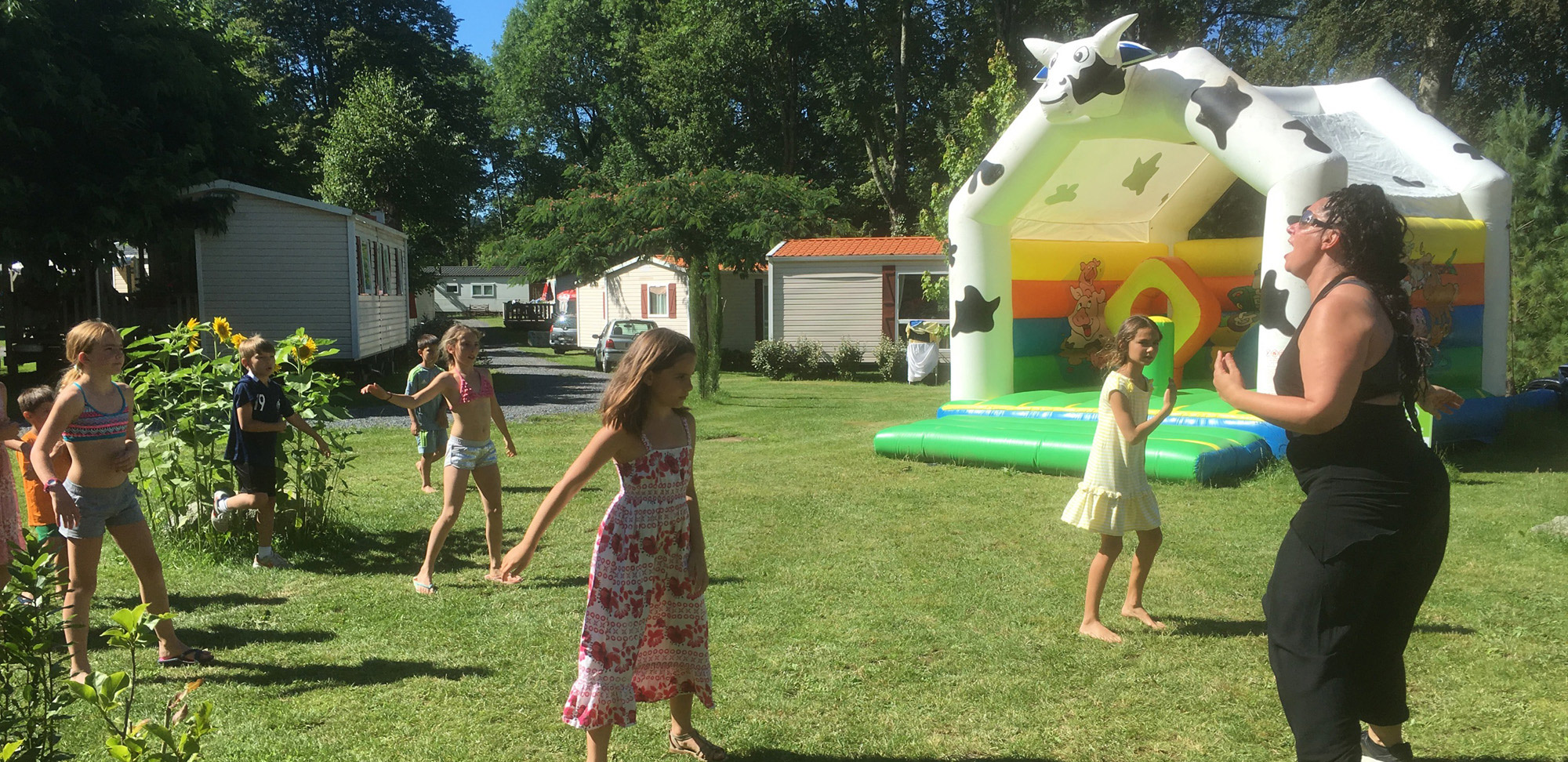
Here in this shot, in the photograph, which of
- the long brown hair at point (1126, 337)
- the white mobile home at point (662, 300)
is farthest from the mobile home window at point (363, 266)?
the long brown hair at point (1126, 337)

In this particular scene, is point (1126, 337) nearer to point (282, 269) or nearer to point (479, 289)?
point (282, 269)

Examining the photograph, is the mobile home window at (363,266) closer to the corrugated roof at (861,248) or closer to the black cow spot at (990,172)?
the corrugated roof at (861,248)

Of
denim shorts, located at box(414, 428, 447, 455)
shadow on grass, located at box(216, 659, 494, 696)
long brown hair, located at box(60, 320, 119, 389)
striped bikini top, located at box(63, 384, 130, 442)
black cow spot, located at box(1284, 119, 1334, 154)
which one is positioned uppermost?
black cow spot, located at box(1284, 119, 1334, 154)

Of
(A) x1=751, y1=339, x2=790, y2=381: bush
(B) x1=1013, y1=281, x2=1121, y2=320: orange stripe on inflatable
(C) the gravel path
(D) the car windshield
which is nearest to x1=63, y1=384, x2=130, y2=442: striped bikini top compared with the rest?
(C) the gravel path

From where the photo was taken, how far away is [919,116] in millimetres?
36125

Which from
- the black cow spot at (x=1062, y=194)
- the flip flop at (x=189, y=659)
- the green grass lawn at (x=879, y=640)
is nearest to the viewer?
the green grass lawn at (x=879, y=640)

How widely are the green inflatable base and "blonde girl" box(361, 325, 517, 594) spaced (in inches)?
202

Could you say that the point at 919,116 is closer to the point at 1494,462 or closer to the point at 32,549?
the point at 1494,462

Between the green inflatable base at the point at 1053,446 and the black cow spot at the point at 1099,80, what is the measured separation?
3.25 m

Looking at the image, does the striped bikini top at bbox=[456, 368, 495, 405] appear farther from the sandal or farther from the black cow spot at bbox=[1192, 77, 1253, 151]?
the black cow spot at bbox=[1192, 77, 1253, 151]

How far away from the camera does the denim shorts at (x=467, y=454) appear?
235 inches

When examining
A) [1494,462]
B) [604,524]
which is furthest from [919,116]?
[604,524]

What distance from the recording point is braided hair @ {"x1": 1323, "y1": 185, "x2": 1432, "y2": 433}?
287cm

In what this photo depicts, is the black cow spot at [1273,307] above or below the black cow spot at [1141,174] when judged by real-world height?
below
